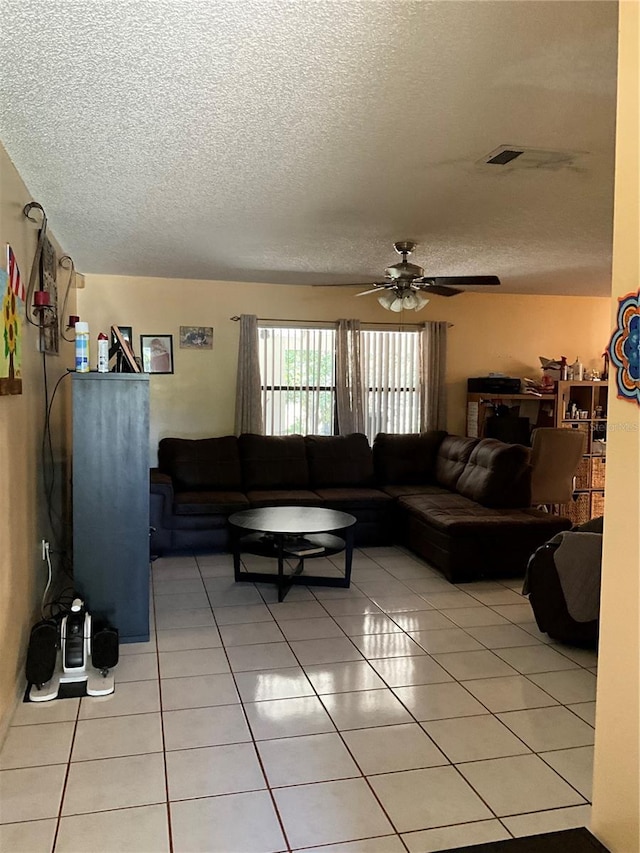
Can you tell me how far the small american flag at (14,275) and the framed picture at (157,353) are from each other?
3.05 metres

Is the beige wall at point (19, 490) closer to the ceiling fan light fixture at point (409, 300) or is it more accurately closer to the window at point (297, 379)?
the ceiling fan light fixture at point (409, 300)

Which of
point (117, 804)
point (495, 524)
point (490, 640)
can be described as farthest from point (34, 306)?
point (495, 524)

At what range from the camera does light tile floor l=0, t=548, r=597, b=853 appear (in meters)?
2.07

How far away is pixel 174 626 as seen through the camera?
12.3ft

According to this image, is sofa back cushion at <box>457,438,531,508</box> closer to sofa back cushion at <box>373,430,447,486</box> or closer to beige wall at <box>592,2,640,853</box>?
sofa back cushion at <box>373,430,447,486</box>

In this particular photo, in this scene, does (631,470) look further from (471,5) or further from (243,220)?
(243,220)

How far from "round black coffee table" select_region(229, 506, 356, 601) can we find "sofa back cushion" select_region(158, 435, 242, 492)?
3.80ft

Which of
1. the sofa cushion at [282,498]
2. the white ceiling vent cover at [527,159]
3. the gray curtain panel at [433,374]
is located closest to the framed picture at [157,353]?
the sofa cushion at [282,498]

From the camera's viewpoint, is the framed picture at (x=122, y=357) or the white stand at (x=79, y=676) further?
the framed picture at (x=122, y=357)

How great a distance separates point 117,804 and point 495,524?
10.6 ft

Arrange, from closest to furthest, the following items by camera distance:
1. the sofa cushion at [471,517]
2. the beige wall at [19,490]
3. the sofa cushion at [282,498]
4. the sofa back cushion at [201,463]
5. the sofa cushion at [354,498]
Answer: the beige wall at [19,490], the sofa cushion at [471,517], the sofa cushion at [282,498], the sofa cushion at [354,498], the sofa back cushion at [201,463]

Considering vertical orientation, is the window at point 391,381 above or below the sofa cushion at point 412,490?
above

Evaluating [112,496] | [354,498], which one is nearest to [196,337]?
[354,498]

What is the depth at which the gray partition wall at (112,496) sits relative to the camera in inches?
135
